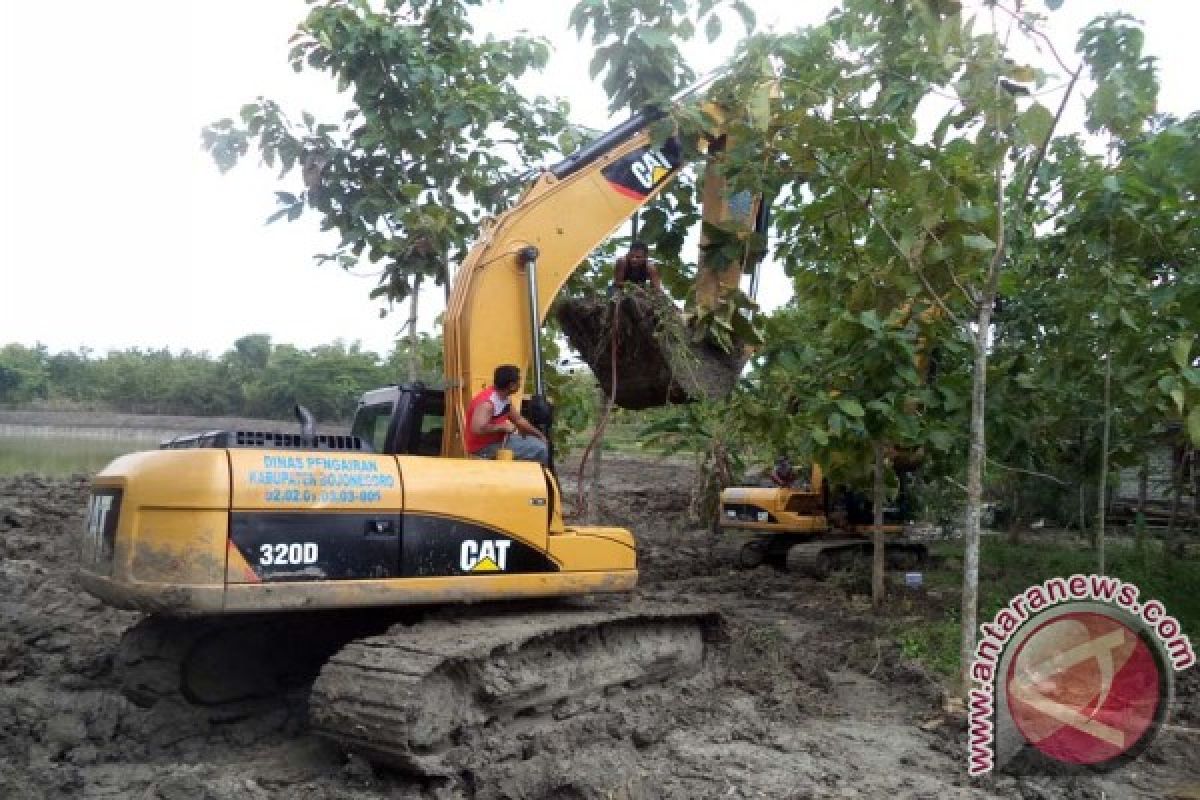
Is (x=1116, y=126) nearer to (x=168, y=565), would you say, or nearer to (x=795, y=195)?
(x=795, y=195)

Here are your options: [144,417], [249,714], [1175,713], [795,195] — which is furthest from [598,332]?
[144,417]

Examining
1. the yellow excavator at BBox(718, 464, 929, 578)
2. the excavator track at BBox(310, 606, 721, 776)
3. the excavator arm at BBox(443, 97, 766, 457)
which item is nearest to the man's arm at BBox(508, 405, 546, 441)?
the excavator arm at BBox(443, 97, 766, 457)

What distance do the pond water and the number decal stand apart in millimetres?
13976

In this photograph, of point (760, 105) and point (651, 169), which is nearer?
point (760, 105)

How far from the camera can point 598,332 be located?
740 centimetres

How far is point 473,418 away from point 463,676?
5.01ft

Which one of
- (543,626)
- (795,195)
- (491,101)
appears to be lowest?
(543,626)

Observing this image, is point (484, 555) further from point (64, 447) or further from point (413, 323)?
point (64, 447)

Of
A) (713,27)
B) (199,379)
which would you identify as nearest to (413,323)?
(713,27)

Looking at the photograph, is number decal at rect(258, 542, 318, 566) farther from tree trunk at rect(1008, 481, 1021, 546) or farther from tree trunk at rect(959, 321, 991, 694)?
tree trunk at rect(1008, 481, 1021, 546)

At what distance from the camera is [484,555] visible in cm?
566

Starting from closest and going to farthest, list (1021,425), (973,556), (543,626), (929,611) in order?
(543,626) < (973,556) < (1021,425) < (929,611)

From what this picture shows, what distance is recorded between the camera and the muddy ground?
15.6ft

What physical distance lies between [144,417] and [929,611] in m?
30.5
